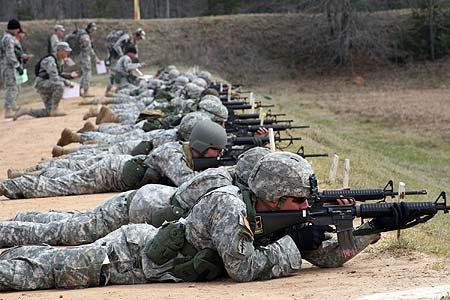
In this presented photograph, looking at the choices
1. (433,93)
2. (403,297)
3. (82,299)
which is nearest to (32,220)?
(82,299)

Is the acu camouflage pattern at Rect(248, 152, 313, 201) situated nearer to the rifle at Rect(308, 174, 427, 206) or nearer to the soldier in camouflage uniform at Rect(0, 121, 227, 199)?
the rifle at Rect(308, 174, 427, 206)

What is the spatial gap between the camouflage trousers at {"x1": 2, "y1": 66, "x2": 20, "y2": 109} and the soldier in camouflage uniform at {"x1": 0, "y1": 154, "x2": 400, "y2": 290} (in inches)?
635

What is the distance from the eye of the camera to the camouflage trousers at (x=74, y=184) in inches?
464

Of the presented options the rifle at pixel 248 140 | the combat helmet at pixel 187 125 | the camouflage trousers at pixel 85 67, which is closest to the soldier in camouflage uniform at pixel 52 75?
the camouflage trousers at pixel 85 67

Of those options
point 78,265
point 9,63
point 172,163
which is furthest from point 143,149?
point 9,63

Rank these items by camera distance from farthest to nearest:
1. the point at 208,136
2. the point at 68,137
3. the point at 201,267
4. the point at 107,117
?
1. the point at 107,117
2. the point at 68,137
3. the point at 208,136
4. the point at 201,267

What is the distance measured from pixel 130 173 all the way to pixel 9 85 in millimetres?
12599

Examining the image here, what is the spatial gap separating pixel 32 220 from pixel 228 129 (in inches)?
194

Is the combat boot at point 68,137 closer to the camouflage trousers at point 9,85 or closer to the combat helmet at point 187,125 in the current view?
the combat helmet at point 187,125

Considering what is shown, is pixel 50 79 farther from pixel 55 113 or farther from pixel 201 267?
pixel 201 267

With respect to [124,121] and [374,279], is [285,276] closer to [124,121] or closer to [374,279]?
[374,279]

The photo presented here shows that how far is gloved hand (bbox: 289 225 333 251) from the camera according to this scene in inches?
281

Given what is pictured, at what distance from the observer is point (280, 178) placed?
22.5 feet

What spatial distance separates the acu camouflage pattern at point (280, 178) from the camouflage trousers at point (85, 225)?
1659mm
